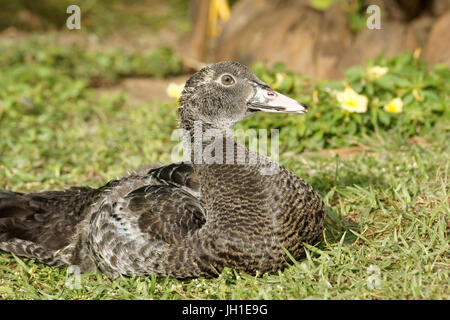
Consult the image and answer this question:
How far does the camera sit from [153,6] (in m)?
12.0

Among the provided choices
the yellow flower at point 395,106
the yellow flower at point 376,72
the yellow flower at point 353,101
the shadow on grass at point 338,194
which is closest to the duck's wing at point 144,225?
the shadow on grass at point 338,194

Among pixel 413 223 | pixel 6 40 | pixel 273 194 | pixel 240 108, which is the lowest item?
pixel 413 223

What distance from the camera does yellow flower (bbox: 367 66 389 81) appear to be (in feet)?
17.7

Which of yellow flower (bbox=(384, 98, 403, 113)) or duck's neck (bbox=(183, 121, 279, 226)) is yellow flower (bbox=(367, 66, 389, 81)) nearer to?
yellow flower (bbox=(384, 98, 403, 113))

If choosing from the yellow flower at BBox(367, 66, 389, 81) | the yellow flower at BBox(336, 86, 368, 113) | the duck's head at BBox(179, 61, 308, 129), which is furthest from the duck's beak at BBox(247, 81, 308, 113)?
the yellow flower at BBox(367, 66, 389, 81)

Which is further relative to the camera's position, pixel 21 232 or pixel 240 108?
pixel 21 232

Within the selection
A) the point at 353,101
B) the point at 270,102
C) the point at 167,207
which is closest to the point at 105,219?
the point at 167,207

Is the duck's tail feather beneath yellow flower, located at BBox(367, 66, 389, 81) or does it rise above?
beneath

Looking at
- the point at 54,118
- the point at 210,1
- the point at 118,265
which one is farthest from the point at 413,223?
the point at 210,1

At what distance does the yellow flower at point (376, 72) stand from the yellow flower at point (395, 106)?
303mm

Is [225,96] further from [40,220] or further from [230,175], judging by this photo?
[40,220]

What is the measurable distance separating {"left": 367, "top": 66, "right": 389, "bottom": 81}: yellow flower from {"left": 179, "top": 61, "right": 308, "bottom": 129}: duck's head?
2.27 m

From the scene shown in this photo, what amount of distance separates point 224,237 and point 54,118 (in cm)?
389
